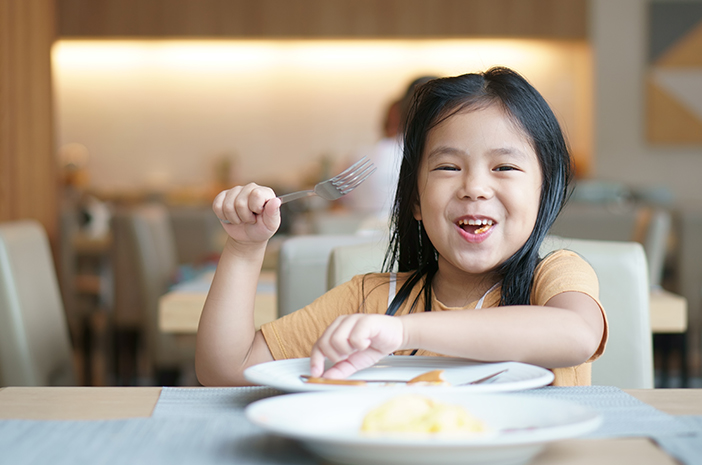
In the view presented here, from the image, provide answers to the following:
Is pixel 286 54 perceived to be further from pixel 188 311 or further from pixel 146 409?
pixel 146 409

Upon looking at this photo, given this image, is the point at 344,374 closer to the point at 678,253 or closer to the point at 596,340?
the point at 596,340

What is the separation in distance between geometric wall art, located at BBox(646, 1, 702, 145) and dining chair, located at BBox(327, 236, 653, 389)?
4.64 meters

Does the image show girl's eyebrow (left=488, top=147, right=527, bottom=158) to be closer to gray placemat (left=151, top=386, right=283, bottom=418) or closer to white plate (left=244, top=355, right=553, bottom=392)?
white plate (left=244, top=355, right=553, bottom=392)

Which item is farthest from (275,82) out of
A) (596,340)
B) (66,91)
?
(596,340)

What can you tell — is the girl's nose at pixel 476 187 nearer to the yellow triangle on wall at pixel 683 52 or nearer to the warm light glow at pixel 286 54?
the warm light glow at pixel 286 54

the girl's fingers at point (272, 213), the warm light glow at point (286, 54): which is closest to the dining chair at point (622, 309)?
the girl's fingers at point (272, 213)

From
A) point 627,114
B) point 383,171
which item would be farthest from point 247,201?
point 627,114

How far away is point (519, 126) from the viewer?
0.87 m

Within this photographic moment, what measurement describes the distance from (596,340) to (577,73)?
5256 millimetres

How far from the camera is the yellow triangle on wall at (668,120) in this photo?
5.29 m

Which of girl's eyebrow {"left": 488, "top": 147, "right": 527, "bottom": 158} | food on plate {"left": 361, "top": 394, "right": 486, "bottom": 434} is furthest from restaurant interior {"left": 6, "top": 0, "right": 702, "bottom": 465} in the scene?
girl's eyebrow {"left": 488, "top": 147, "right": 527, "bottom": 158}

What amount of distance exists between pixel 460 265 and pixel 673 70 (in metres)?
5.08

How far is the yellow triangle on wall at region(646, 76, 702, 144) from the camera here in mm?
5293

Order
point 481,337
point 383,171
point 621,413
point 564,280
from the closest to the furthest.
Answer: point 621,413 < point 481,337 < point 564,280 < point 383,171
